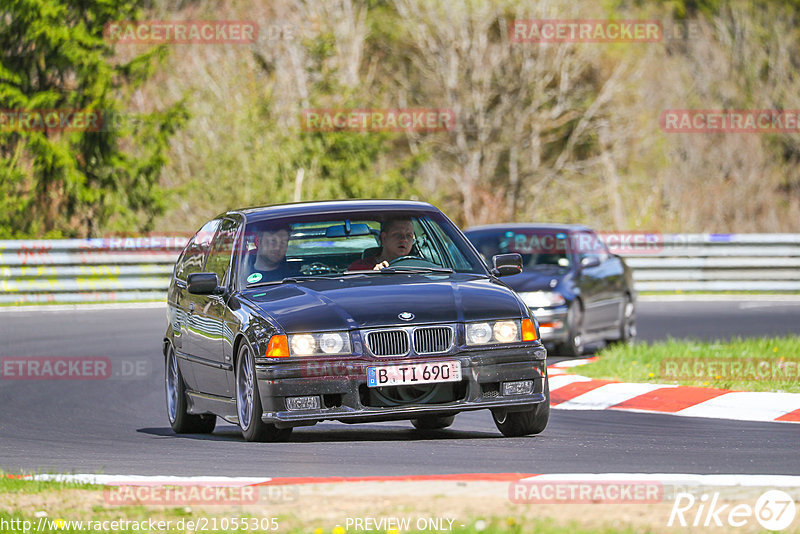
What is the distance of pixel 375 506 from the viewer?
21.6 feet

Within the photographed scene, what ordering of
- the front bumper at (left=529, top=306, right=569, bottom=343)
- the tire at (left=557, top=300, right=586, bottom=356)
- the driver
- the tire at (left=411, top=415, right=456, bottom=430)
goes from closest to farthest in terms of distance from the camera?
the driver < the tire at (left=411, top=415, right=456, bottom=430) < the front bumper at (left=529, top=306, right=569, bottom=343) < the tire at (left=557, top=300, right=586, bottom=356)

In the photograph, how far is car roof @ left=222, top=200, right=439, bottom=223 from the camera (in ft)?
34.6

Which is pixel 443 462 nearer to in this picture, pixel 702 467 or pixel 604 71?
pixel 702 467

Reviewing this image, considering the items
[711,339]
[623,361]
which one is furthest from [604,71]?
[623,361]

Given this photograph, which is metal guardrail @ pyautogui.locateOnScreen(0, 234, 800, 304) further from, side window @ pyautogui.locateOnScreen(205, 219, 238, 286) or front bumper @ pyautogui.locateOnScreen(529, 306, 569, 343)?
side window @ pyautogui.locateOnScreen(205, 219, 238, 286)

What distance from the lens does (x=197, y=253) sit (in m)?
11.8

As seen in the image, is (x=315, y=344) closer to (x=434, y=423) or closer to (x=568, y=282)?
(x=434, y=423)

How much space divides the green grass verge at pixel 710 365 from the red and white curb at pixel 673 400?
379 mm

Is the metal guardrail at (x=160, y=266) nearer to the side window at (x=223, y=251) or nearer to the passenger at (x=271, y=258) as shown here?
the side window at (x=223, y=251)

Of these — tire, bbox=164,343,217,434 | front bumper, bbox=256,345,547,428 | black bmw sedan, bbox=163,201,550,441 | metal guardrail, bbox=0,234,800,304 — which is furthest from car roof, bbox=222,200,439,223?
metal guardrail, bbox=0,234,800,304

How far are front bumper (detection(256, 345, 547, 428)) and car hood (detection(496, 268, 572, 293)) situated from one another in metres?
8.14

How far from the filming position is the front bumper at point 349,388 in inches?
359

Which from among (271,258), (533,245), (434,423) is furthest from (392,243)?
(533,245)

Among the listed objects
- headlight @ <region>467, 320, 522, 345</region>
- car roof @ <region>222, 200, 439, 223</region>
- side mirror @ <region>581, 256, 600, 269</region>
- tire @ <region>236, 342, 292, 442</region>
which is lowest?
side mirror @ <region>581, 256, 600, 269</region>
